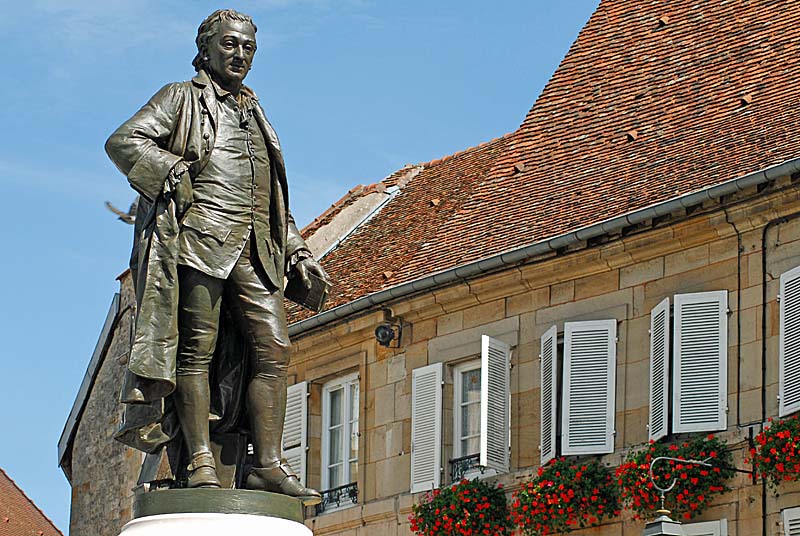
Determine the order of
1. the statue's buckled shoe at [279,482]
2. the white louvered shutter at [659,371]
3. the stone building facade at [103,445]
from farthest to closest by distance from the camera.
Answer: the stone building facade at [103,445] < the white louvered shutter at [659,371] < the statue's buckled shoe at [279,482]

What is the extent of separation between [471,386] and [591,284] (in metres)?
1.84

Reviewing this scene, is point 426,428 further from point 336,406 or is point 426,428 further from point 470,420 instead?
point 336,406

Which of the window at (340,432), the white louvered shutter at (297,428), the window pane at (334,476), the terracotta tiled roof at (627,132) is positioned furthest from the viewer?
the white louvered shutter at (297,428)

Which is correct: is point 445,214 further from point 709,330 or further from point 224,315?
point 224,315

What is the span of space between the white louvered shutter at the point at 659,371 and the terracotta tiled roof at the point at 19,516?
20339mm

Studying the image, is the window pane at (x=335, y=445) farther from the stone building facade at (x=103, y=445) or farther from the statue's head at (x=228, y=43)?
the statue's head at (x=228, y=43)

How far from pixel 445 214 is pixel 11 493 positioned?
17.5 metres

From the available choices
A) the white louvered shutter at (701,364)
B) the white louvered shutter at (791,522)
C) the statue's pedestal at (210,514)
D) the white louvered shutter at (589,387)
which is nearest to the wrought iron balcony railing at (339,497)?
the white louvered shutter at (589,387)

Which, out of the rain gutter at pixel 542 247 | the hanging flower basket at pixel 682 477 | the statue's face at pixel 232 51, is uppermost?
the rain gutter at pixel 542 247

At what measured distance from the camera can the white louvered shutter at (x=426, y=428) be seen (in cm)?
2070

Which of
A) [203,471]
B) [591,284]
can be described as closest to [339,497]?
[591,284]

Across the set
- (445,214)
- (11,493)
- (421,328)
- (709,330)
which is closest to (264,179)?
(709,330)

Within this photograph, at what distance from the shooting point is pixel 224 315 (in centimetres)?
902

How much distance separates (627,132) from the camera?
20.9 m
